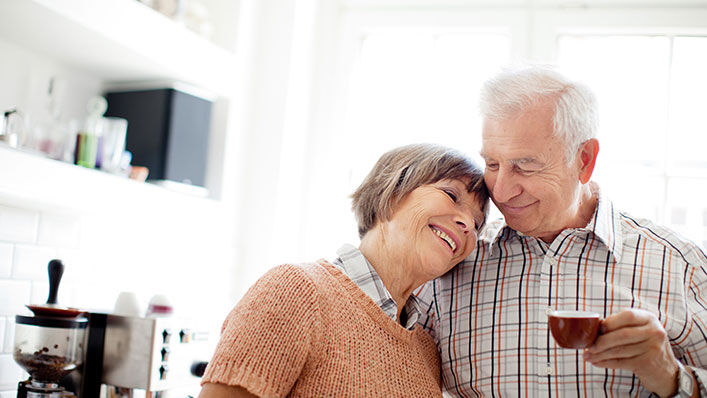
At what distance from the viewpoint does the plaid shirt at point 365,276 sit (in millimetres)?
1704

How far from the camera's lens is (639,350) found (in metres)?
1.45

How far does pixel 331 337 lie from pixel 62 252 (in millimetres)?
1230

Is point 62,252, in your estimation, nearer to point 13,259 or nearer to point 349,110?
point 13,259

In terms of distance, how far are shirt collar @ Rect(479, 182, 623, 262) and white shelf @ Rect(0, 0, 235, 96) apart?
4.21ft

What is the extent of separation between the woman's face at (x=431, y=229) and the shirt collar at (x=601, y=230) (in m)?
0.12

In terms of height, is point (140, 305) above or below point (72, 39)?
below

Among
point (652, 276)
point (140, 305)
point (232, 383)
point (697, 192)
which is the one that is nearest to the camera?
point (232, 383)

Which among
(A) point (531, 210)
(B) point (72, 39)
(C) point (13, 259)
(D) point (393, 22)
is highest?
(D) point (393, 22)

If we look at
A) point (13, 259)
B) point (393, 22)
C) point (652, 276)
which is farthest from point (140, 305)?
point (393, 22)

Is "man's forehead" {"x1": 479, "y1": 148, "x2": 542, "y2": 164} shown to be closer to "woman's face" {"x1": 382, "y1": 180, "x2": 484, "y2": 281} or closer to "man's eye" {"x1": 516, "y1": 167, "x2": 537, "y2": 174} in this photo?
"man's eye" {"x1": 516, "y1": 167, "x2": 537, "y2": 174}

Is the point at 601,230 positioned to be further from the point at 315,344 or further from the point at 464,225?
the point at 315,344

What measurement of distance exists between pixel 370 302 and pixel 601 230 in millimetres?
601

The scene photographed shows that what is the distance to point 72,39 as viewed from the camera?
2248 mm

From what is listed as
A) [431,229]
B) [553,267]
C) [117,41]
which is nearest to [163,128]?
[117,41]
